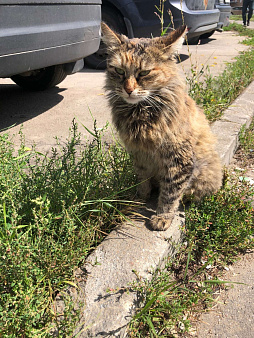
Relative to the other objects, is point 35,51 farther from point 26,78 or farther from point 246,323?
point 246,323

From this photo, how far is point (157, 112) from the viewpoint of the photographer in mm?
2291

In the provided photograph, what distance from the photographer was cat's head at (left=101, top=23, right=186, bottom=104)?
2178 millimetres

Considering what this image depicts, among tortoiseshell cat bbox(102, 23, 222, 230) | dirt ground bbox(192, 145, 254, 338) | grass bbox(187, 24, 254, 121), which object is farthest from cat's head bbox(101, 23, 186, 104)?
grass bbox(187, 24, 254, 121)

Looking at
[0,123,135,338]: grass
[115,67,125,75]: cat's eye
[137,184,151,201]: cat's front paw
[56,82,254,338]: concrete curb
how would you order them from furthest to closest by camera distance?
1. [137,184,151,201]: cat's front paw
2. [115,67,125,75]: cat's eye
3. [56,82,254,338]: concrete curb
4. [0,123,135,338]: grass

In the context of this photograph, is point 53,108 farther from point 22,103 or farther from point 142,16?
point 142,16

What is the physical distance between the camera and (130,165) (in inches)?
105

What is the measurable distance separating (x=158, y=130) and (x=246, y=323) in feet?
4.44

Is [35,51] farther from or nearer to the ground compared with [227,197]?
farther from the ground

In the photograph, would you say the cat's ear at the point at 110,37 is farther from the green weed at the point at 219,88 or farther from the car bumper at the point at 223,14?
the car bumper at the point at 223,14

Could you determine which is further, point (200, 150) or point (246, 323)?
point (200, 150)

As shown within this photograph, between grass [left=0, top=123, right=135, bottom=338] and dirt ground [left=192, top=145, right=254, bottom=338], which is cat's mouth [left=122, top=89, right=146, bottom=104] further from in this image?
dirt ground [left=192, top=145, right=254, bottom=338]

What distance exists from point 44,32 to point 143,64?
1.64 meters

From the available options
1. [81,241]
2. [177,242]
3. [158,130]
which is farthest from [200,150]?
[81,241]

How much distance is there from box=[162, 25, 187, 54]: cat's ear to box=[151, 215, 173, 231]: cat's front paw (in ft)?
3.91
